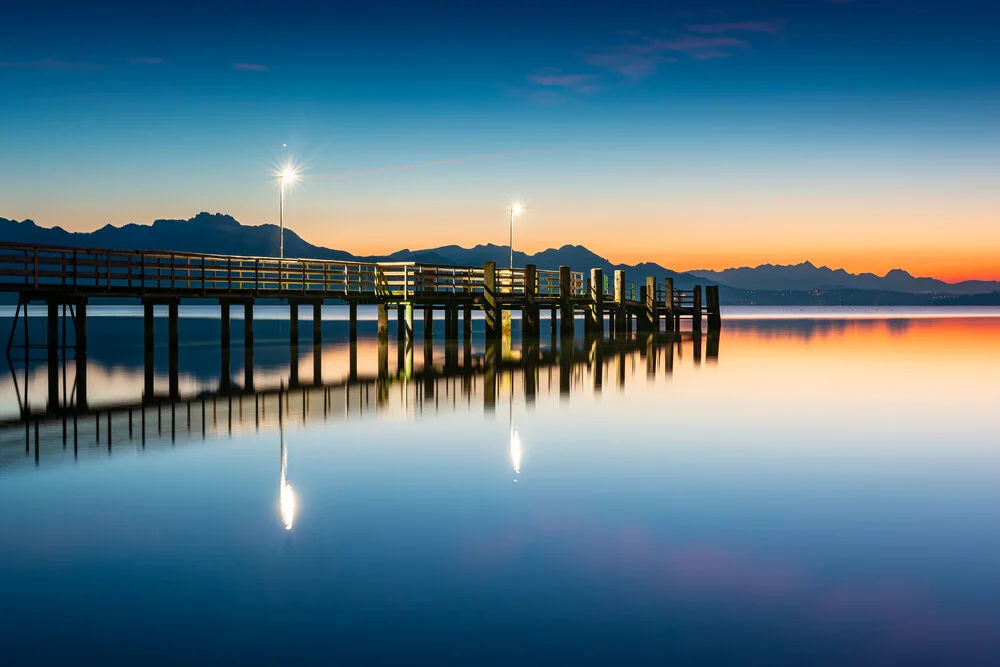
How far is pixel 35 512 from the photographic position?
10.3 metres

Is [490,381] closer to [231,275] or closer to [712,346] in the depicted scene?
[231,275]

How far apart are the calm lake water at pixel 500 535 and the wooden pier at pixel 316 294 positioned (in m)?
9.43

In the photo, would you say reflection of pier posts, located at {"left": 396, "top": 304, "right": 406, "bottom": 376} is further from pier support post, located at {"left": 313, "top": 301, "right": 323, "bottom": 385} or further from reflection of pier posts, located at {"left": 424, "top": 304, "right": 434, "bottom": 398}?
pier support post, located at {"left": 313, "top": 301, "right": 323, "bottom": 385}

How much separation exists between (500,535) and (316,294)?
96.9 feet

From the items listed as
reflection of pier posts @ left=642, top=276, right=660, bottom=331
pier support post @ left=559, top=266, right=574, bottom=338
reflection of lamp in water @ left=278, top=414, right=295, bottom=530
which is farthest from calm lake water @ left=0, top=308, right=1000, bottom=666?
reflection of pier posts @ left=642, top=276, right=660, bottom=331

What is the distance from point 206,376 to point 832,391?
18.6m

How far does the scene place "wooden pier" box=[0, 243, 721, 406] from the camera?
2939 cm

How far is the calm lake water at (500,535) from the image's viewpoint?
662 centimetres

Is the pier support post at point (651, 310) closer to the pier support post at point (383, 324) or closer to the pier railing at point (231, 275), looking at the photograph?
the pier railing at point (231, 275)

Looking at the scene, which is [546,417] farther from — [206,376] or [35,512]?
[206,376]

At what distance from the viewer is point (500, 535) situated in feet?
30.9

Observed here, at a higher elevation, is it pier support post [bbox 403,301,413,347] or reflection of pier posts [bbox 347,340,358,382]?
pier support post [bbox 403,301,413,347]

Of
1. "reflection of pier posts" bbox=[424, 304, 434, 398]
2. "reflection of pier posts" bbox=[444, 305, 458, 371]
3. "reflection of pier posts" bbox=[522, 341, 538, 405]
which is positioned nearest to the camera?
"reflection of pier posts" bbox=[522, 341, 538, 405]

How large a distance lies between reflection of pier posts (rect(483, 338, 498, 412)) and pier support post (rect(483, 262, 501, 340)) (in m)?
3.39
